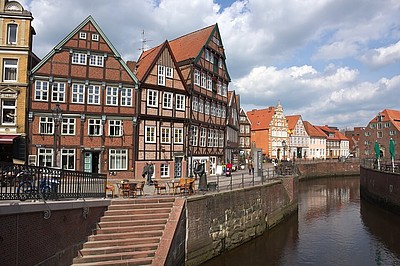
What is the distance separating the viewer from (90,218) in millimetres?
12414

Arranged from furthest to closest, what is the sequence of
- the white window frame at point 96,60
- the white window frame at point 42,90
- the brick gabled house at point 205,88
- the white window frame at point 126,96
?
the brick gabled house at point 205,88
the white window frame at point 126,96
the white window frame at point 96,60
the white window frame at point 42,90

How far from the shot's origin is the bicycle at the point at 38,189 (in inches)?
390

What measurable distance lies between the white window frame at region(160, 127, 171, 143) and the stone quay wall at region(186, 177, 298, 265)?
9627mm

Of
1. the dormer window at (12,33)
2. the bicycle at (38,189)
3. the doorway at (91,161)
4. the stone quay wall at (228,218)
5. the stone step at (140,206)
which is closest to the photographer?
the bicycle at (38,189)

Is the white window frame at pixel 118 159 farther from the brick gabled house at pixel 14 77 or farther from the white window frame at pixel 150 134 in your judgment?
the brick gabled house at pixel 14 77

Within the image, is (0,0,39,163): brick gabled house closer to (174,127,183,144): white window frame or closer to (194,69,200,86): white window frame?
(174,127,183,144): white window frame

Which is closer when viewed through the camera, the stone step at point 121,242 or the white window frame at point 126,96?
the stone step at point 121,242

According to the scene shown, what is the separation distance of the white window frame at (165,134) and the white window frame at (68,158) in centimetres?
719

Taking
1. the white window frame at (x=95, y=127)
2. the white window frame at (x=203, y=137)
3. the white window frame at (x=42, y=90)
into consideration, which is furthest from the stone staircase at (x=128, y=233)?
the white window frame at (x=203, y=137)

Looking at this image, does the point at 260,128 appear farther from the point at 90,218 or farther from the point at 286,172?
the point at 90,218

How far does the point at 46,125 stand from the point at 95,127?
345cm

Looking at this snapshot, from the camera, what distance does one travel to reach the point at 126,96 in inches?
1059

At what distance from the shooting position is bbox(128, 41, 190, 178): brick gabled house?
27.4 metres

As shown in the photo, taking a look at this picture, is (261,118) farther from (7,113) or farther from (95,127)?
(7,113)
